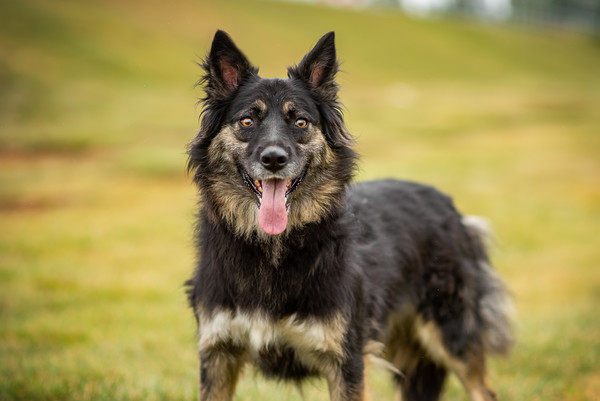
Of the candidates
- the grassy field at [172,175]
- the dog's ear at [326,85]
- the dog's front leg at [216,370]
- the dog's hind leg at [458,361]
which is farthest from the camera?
the grassy field at [172,175]

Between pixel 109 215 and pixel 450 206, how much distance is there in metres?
14.2

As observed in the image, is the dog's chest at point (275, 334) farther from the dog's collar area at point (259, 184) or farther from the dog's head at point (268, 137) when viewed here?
the dog's collar area at point (259, 184)

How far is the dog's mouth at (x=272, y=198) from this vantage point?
468 centimetres

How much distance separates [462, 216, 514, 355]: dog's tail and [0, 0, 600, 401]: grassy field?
0.84 meters

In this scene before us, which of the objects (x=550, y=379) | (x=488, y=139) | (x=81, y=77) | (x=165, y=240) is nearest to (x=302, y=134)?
(x=550, y=379)

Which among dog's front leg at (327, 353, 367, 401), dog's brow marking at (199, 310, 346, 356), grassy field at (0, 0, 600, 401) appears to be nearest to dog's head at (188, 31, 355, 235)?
dog's brow marking at (199, 310, 346, 356)

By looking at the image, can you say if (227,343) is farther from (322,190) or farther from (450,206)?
(450,206)

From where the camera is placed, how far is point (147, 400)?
6242 millimetres

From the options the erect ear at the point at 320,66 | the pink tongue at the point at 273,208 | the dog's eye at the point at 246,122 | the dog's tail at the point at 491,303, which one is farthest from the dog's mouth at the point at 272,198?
the dog's tail at the point at 491,303

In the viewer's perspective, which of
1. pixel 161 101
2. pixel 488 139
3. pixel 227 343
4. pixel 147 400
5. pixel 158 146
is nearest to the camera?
pixel 227 343

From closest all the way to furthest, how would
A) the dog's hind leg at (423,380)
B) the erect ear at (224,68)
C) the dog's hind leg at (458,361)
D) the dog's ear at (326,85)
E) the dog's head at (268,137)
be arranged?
the dog's head at (268,137) < the erect ear at (224,68) < the dog's ear at (326,85) < the dog's hind leg at (458,361) < the dog's hind leg at (423,380)

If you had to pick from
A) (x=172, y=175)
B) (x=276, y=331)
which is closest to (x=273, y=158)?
(x=276, y=331)

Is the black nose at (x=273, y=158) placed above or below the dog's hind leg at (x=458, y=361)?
above

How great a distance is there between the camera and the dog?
4.68 m
